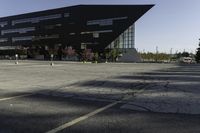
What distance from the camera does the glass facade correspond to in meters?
109

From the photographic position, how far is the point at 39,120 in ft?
26.4

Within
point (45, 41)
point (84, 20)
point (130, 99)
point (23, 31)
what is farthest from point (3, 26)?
point (130, 99)

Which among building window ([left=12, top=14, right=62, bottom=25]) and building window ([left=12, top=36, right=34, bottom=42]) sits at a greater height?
building window ([left=12, top=14, right=62, bottom=25])

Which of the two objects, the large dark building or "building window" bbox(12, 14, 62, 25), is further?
"building window" bbox(12, 14, 62, 25)

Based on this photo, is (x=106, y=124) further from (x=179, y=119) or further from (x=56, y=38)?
(x=56, y=38)

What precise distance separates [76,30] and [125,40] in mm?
18044

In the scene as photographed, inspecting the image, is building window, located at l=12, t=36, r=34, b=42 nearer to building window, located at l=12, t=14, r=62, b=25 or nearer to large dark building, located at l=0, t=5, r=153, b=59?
large dark building, located at l=0, t=5, r=153, b=59

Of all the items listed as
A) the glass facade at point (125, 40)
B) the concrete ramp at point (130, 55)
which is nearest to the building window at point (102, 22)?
the glass facade at point (125, 40)

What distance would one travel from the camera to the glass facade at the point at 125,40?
109 m

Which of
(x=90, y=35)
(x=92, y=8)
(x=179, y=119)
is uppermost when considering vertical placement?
(x=92, y=8)

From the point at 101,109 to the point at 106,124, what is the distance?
2.13 m

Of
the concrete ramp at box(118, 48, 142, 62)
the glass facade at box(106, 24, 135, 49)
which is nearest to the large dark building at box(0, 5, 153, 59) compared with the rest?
the glass facade at box(106, 24, 135, 49)

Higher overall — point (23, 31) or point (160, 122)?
point (23, 31)

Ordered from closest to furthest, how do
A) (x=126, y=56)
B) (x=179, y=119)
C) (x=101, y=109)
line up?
1. (x=179, y=119)
2. (x=101, y=109)
3. (x=126, y=56)
